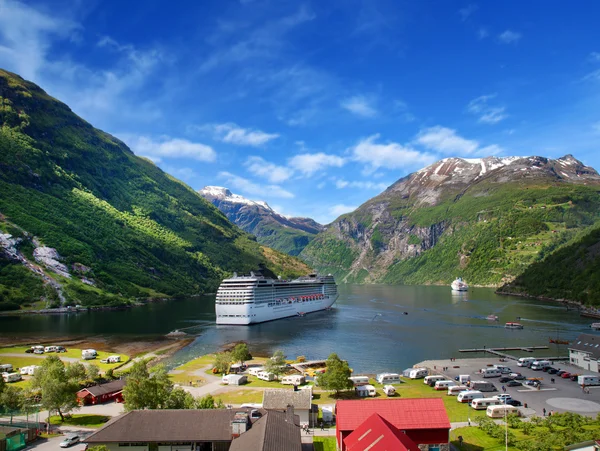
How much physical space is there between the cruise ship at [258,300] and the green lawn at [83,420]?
77073mm

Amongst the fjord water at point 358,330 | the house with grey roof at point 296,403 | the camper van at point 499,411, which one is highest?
the house with grey roof at point 296,403

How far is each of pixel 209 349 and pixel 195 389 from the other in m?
32.7

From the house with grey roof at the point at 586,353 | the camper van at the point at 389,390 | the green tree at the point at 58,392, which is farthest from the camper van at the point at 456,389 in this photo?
the green tree at the point at 58,392

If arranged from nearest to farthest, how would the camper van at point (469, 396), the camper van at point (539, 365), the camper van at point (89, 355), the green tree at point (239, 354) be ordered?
the camper van at point (469, 396) < the camper van at point (539, 365) < the green tree at point (239, 354) < the camper van at point (89, 355)

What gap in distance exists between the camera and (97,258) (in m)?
199

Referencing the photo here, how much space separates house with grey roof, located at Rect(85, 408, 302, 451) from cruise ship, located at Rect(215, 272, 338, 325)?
8880cm

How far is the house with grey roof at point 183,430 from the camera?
107 ft

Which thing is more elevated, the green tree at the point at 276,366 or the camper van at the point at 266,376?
the green tree at the point at 276,366

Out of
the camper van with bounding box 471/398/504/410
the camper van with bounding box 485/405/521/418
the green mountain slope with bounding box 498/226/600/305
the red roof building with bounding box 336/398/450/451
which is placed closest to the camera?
the red roof building with bounding box 336/398/450/451

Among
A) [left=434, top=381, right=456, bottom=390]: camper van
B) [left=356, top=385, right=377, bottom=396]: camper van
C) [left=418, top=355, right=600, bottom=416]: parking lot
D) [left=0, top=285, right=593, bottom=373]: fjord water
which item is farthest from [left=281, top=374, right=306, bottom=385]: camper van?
[left=418, top=355, right=600, bottom=416]: parking lot

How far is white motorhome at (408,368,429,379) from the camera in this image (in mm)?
62625

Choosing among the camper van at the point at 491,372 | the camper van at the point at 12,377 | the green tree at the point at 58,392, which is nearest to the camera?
the green tree at the point at 58,392

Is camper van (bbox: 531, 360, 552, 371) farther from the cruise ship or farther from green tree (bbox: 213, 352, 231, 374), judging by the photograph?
the cruise ship

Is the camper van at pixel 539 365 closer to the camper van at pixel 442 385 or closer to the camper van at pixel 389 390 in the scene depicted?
the camper van at pixel 442 385
